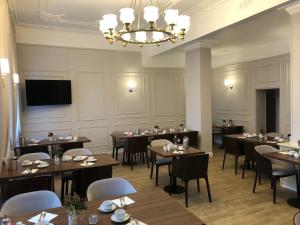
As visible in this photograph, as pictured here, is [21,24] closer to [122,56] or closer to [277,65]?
[122,56]

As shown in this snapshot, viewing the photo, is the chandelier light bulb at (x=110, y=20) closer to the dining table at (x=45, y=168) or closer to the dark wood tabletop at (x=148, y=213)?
the dining table at (x=45, y=168)

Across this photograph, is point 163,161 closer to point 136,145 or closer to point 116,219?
point 136,145

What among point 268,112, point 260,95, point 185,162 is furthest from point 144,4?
point 268,112

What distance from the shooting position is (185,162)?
3.97 m

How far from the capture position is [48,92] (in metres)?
7.12

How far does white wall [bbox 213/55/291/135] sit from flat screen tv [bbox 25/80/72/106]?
5.45 m

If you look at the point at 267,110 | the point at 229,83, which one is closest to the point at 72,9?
the point at 229,83

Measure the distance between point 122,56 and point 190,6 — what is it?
3270 mm

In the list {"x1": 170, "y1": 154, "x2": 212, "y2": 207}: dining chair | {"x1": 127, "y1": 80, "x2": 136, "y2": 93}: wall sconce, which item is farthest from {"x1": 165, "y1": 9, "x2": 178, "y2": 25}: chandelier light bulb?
{"x1": 127, "y1": 80, "x2": 136, "y2": 93}: wall sconce

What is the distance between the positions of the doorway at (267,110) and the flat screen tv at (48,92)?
5.89 m

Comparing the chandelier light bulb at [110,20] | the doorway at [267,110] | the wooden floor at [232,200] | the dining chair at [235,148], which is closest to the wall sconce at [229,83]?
the doorway at [267,110]

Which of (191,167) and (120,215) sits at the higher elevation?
(120,215)

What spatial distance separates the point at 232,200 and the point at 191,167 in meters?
0.93

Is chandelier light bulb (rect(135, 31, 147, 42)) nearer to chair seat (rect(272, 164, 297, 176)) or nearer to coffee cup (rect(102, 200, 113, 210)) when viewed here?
coffee cup (rect(102, 200, 113, 210))
